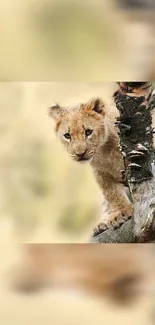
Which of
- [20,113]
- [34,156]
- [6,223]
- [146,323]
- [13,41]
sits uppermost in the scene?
[13,41]

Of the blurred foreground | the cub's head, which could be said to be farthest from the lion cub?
the blurred foreground

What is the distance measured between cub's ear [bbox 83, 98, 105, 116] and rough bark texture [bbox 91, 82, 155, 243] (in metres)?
0.04

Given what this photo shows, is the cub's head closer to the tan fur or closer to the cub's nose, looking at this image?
the cub's nose

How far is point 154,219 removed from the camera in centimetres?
116

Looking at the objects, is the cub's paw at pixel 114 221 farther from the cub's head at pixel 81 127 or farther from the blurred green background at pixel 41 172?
the cub's head at pixel 81 127

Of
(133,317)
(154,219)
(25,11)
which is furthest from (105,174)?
(25,11)

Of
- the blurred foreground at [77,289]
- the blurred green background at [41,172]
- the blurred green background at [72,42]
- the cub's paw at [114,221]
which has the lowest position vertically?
the blurred foreground at [77,289]

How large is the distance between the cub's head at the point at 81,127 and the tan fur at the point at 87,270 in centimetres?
25

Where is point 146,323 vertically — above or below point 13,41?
below

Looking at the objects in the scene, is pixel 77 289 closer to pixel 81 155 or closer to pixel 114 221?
pixel 114 221

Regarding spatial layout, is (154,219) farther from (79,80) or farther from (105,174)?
(79,80)

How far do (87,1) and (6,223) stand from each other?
2.03ft

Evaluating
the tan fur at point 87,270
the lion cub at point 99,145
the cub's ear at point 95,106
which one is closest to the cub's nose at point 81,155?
the lion cub at point 99,145

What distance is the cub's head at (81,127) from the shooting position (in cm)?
116
